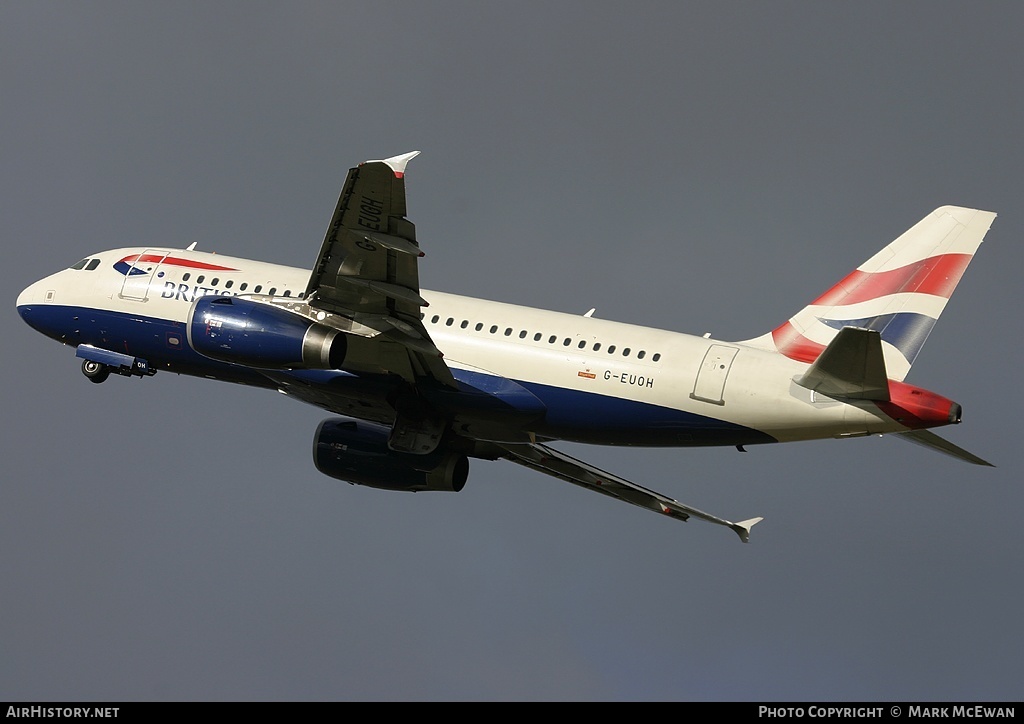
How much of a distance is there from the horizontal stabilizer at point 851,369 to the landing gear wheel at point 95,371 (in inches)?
782

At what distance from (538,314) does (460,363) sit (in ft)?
7.74

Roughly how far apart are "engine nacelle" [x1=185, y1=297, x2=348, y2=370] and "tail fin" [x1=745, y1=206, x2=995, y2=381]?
10629mm

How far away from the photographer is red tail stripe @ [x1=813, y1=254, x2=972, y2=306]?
36.0 meters

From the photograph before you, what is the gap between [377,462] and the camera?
41.8 meters

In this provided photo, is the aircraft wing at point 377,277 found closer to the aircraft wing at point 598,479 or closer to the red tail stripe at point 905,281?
the aircraft wing at point 598,479

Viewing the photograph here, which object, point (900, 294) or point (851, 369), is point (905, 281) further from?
point (851, 369)

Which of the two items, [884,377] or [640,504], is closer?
[884,377]

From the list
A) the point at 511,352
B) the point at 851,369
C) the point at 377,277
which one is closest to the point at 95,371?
the point at 377,277

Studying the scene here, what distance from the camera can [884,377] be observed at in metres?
32.7

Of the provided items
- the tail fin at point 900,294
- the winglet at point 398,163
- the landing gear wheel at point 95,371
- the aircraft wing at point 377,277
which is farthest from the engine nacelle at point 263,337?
the tail fin at point 900,294
